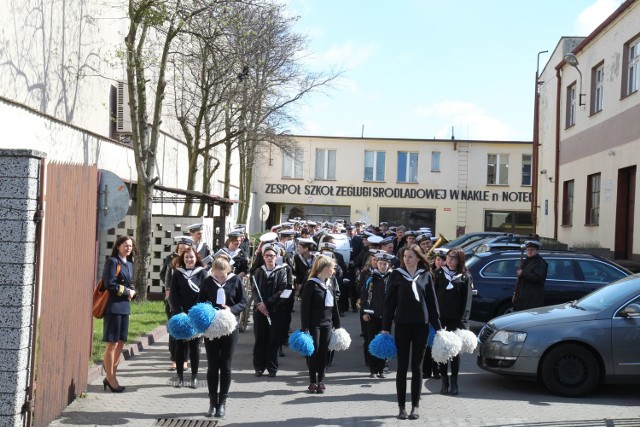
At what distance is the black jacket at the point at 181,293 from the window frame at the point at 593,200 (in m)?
18.3

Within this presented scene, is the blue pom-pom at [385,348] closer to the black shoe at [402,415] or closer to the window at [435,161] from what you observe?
the black shoe at [402,415]

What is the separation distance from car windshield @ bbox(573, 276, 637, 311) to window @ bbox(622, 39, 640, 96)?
1267 cm

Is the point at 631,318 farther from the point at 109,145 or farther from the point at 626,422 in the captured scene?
the point at 109,145

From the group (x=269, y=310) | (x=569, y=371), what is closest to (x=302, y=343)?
(x=269, y=310)

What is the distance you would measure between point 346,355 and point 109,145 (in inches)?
395

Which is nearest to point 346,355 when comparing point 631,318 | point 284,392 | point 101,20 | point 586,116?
point 284,392

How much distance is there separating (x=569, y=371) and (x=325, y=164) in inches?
1616

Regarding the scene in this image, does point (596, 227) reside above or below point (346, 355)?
above

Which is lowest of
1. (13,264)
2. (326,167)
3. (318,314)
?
(318,314)

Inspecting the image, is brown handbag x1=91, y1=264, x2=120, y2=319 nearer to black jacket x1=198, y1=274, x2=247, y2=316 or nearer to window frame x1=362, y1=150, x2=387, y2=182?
black jacket x1=198, y1=274, x2=247, y2=316

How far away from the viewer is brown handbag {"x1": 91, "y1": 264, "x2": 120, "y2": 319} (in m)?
9.07

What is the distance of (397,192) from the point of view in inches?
1976

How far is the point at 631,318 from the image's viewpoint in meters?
9.55

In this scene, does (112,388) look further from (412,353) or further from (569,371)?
(569,371)
